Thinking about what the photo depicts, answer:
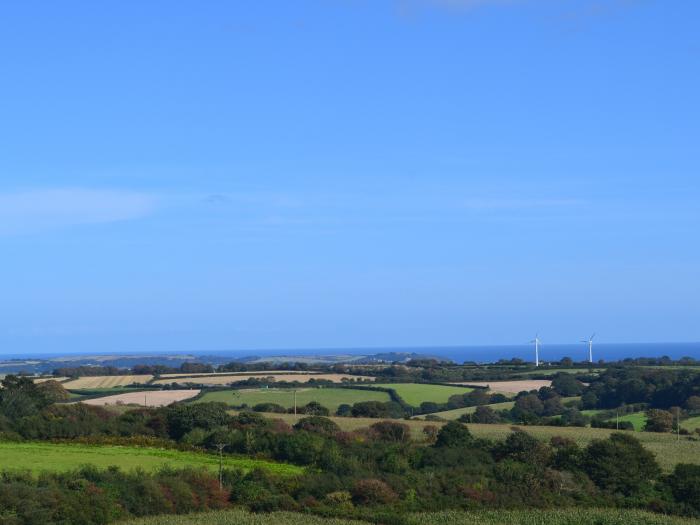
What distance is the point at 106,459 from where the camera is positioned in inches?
2491

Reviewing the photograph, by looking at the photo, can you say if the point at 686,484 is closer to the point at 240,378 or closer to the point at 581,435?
the point at 581,435

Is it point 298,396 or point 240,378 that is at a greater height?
point 240,378

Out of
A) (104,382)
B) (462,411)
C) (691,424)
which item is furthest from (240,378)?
(691,424)

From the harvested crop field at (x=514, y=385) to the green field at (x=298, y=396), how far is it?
16.3 m

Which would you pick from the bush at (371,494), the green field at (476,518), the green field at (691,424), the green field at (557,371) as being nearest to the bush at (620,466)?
the green field at (476,518)

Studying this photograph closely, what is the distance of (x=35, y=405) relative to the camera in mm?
85500

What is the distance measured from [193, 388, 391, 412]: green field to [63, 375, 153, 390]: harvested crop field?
77.4ft

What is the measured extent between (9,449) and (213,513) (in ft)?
70.1

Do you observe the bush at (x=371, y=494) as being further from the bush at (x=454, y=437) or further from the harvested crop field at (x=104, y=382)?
the harvested crop field at (x=104, y=382)

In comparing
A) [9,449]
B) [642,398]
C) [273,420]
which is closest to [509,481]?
[273,420]

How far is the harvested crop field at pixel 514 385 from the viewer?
430 feet

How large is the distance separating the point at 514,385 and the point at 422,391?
48.0ft

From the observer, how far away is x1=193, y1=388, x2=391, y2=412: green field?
113125mm

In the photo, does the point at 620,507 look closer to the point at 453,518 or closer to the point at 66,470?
the point at 453,518
